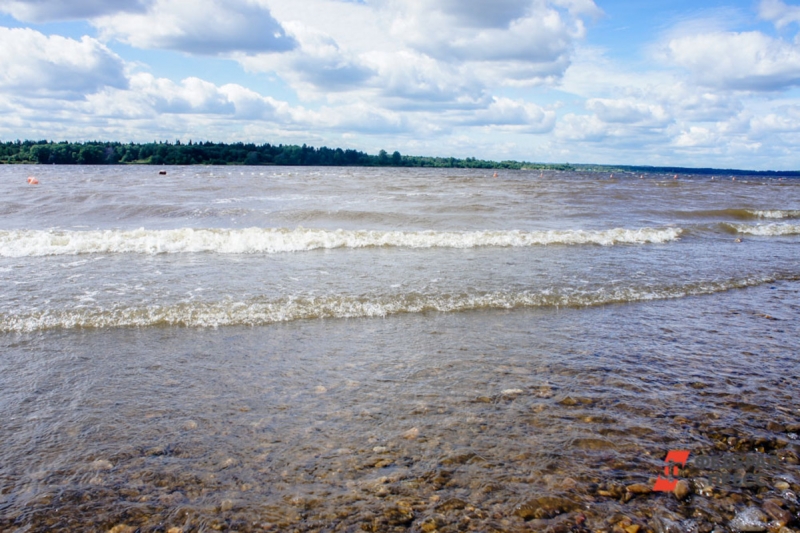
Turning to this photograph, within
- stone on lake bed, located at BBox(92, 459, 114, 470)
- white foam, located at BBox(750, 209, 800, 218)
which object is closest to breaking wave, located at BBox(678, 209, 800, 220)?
white foam, located at BBox(750, 209, 800, 218)

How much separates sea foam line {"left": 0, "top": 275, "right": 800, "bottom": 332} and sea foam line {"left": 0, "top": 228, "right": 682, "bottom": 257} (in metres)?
5.80

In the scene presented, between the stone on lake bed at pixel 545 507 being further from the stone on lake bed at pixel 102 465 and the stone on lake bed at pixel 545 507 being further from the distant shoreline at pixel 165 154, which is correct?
the distant shoreline at pixel 165 154

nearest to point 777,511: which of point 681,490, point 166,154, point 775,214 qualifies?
point 681,490

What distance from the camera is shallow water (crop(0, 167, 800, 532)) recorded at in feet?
12.1

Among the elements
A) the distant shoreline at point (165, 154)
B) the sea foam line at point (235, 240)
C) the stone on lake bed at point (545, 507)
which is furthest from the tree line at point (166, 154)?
the stone on lake bed at point (545, 507)

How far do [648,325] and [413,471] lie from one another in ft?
19.4

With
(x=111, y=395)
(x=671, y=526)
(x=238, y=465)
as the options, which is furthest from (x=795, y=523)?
(x=111, y=395)

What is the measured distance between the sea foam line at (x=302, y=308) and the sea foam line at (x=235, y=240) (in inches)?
228

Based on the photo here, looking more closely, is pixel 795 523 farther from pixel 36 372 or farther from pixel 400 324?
pixel 36 372

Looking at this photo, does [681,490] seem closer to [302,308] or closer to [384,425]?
[384,425]

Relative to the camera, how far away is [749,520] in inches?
137

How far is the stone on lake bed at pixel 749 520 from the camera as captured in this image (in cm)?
343

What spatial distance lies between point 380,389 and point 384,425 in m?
0.84

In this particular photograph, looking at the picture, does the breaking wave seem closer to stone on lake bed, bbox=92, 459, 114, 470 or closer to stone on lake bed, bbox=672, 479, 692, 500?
stone on lake bed, bbox=672, 479, 692, 500
